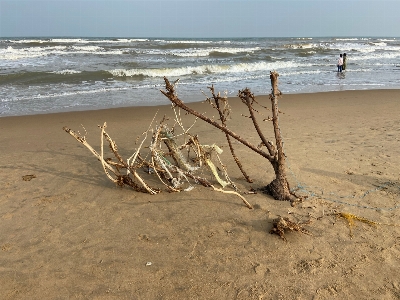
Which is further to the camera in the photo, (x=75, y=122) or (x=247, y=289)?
(x=75, y=122)

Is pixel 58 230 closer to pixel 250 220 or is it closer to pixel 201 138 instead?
pixel 250 220

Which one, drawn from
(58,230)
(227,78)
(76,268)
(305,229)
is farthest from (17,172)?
(227,78)

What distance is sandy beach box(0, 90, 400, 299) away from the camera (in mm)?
2617

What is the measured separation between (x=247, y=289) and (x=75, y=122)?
6384mm

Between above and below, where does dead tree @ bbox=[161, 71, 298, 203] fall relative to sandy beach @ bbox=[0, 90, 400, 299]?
above

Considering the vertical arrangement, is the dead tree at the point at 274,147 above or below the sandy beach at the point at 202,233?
above

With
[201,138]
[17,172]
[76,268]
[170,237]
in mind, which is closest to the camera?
[76,268]

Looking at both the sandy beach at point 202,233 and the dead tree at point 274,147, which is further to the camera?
the dead tree at point 274,147

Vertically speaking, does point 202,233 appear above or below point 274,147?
below

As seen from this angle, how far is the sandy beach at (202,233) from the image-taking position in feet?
8.59

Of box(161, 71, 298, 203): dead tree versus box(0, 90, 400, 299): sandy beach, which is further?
box(161, 71, 298, 203): dead tree

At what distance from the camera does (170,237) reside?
3211 millimetres

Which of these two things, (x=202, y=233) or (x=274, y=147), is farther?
(x=274, y=147)

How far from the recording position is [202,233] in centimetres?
325
